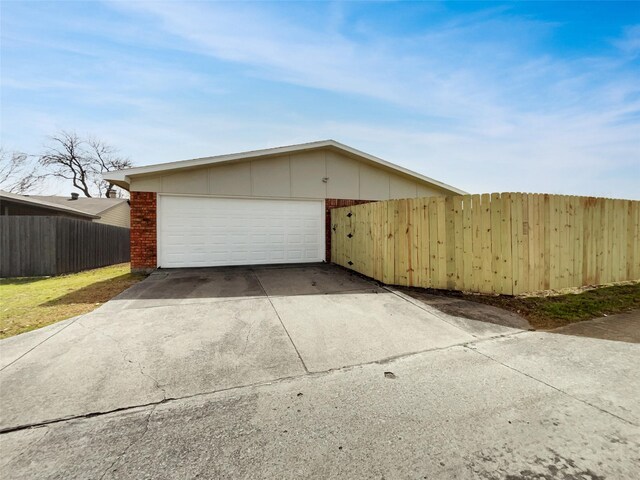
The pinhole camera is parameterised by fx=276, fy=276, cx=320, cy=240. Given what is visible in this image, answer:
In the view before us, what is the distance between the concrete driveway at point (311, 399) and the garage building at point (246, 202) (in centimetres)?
442

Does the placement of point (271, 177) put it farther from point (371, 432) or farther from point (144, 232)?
point (371, 432)

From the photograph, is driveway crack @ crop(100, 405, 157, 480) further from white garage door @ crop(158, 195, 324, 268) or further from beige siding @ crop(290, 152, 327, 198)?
beige siding @ crop(290, 152, 327, 198)

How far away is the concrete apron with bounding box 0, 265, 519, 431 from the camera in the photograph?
2576 millimetres

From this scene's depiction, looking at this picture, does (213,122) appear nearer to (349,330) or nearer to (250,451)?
(349,330)

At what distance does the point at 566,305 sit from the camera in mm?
5297

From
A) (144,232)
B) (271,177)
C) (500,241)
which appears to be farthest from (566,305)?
(144,232)

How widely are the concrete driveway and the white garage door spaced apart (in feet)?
14.4

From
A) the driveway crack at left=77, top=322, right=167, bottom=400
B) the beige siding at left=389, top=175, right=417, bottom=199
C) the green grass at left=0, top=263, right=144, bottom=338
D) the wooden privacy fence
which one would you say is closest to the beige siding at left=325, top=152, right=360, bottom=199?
the beige siding at left=389, top=175, right=417, bottom=199

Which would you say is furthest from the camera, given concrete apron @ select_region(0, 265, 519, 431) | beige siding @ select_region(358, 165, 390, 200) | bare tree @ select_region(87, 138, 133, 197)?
bare tree @ select_region(87, 138, 133, 197)

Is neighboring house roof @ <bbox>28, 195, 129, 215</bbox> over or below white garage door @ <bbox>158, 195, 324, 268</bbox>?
over

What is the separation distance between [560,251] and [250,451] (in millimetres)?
7484

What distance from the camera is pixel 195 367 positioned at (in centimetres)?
302

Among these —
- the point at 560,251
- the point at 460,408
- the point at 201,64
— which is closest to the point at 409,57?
the point at 201,64

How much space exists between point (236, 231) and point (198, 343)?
589cm
